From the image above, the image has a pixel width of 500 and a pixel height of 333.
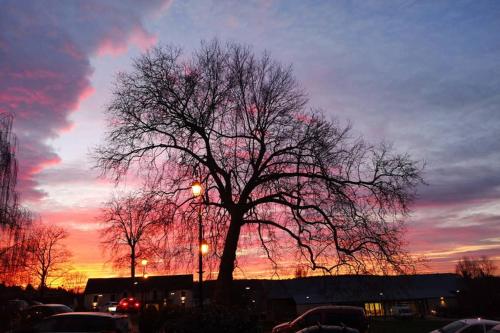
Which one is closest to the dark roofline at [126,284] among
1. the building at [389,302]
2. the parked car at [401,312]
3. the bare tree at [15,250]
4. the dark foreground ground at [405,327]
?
the building at [389,302]

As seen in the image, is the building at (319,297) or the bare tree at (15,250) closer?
the bare tree at (15,250)

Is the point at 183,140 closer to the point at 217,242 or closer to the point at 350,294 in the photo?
the point at 217,242

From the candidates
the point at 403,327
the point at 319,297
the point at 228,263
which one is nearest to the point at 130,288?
the point at 319,297

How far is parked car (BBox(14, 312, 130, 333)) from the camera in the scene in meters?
13.7

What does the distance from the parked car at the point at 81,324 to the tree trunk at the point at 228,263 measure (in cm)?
758

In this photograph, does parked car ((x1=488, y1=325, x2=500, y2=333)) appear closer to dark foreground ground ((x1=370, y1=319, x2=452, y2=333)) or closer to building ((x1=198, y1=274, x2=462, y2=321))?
dark foreground ground ((x1=370, y1=319, x2=452, y2=333))

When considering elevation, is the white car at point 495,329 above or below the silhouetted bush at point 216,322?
below

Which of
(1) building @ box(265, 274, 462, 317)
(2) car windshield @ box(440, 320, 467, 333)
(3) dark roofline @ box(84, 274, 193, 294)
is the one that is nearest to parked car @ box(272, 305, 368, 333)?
(2) car windshield @ box(440, 320, 467, 333)

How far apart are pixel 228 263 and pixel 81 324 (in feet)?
28.8

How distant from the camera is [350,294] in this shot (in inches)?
792

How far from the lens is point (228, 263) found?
21625 mm

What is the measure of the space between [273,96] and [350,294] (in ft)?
34.2

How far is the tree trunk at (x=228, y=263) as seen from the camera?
21.4 meters

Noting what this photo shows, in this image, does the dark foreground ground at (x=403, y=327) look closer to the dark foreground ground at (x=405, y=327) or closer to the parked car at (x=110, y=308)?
the dark foreground ground at (x=405, y=327)
